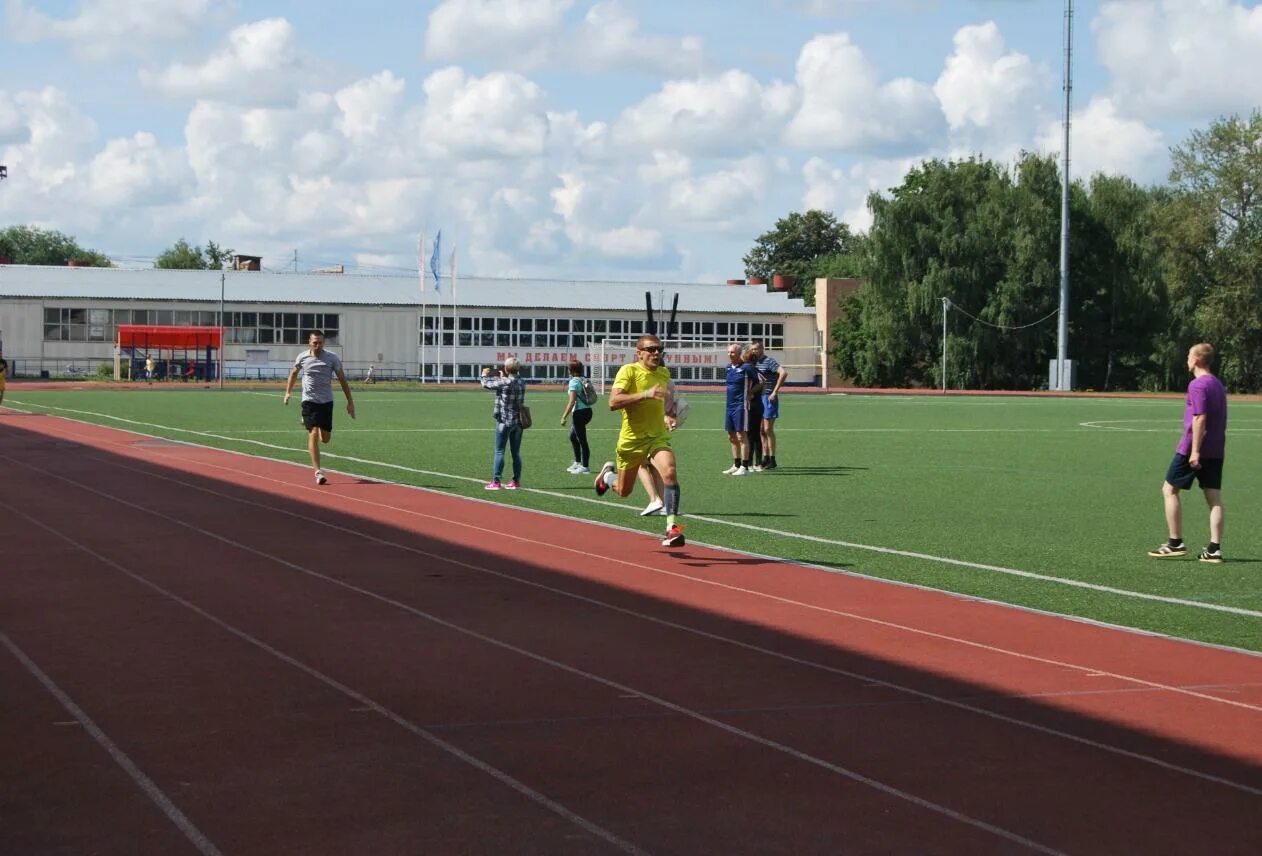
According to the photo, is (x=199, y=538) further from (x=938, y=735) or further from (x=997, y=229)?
(x=997, y=229)

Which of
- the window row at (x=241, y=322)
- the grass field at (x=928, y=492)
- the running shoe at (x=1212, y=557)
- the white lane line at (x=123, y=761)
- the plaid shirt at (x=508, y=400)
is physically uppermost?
the window row at (x=241, y=322)

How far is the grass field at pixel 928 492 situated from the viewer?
41.6 ft

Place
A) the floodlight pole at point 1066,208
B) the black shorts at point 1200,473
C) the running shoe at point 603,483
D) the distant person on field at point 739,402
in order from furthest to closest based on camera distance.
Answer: the floodlight pole at point 1066,208 → the distant person on field at point 739,402 → the running shoe at point 603,483 → the black shorts at point 1200,473

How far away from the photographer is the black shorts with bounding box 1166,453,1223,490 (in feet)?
45.3

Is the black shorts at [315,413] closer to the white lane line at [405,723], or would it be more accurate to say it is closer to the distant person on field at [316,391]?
the distant person on field at [316,391]

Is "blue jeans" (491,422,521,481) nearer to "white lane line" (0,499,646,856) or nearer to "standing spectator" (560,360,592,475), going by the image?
"standing spectator" (560,360,592,475)

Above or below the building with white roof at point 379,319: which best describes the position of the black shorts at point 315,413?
below

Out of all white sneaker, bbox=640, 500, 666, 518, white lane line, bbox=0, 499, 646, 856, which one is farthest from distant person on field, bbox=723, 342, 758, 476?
white lane line, bbox=0, 499, 646, 856

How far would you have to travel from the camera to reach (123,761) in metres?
6.75

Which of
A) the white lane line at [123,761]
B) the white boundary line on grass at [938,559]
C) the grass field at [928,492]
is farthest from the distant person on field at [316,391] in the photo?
the white lane line at [123,761]

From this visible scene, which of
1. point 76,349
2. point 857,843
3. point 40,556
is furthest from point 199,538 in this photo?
point 76,349

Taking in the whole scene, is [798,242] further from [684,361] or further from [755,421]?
[755,421]

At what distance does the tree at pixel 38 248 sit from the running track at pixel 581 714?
181105 mm

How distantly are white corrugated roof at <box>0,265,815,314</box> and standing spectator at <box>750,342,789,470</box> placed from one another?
77184mm
